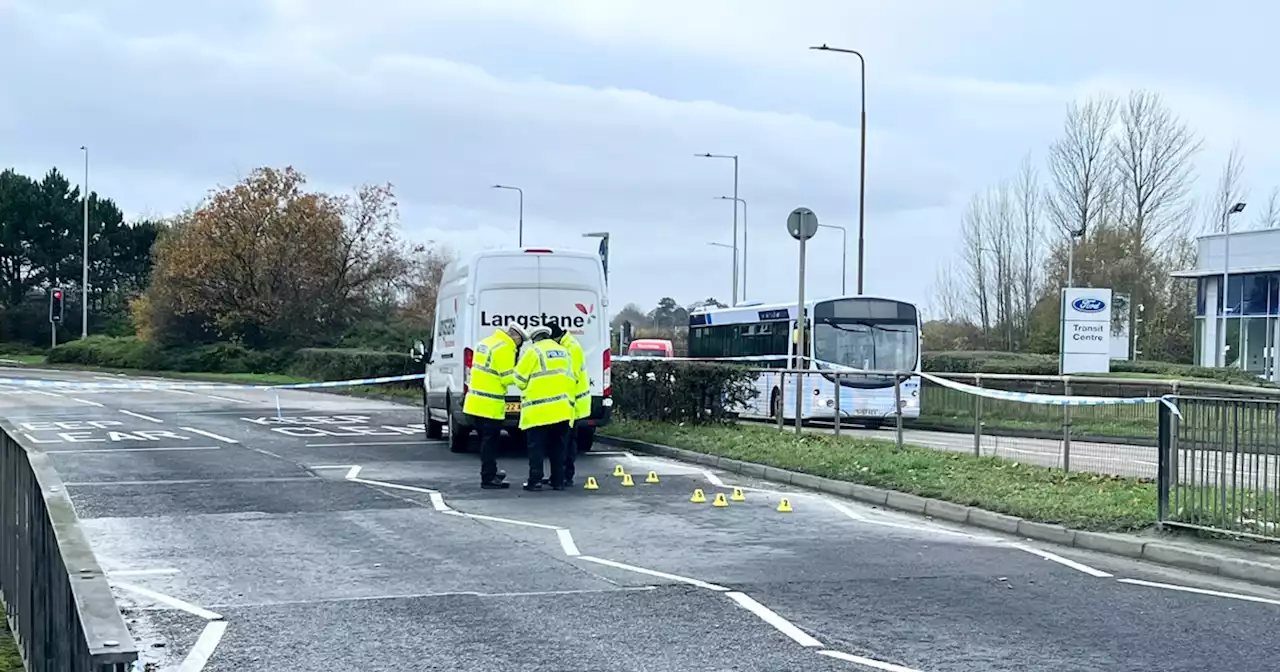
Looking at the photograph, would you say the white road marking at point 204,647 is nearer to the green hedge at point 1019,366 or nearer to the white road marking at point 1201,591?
the white road marking at point 1201,591

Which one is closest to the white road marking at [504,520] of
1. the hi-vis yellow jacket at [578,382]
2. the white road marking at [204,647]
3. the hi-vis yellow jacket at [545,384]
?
the hi-vis yellow jacket at [545,384]

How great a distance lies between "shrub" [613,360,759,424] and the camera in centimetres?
2006

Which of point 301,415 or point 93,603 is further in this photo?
point 301,415

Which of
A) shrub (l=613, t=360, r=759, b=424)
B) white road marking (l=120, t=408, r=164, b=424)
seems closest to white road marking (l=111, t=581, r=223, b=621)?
shrub (l=613, t=360, r=759, b=424)

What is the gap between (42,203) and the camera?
7825 centimetres

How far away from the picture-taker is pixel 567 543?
34.8 ft

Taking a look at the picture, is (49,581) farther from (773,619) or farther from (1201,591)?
(1201,591)

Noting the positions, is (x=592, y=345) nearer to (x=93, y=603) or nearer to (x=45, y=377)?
(x=93, y=603)

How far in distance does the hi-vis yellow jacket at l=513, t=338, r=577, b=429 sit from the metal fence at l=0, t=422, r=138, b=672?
6500 mm

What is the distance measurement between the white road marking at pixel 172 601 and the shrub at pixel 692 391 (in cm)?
1208

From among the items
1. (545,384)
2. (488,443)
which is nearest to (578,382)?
(545,384)

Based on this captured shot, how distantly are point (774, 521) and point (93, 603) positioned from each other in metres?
8.57

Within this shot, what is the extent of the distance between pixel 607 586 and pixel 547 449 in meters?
5.58

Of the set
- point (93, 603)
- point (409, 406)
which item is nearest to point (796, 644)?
point (93, 603)
